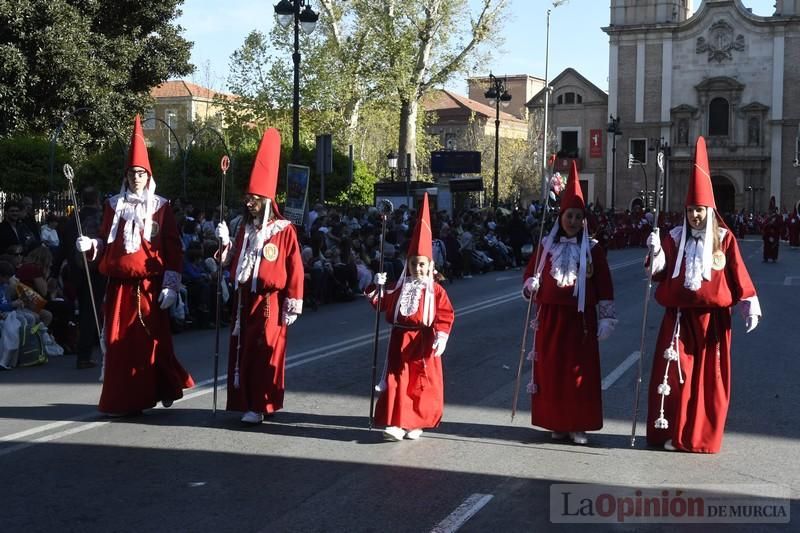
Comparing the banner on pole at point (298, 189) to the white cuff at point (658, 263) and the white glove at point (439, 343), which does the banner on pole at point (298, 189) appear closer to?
the white glove at point (439, 343)

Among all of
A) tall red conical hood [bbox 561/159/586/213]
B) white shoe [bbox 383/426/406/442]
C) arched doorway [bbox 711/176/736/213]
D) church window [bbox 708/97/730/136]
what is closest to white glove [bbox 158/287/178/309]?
white shoe [bbox 383/426/406/442]

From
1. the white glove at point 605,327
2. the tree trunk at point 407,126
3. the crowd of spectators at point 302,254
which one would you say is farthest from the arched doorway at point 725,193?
the white glove at point 605,327

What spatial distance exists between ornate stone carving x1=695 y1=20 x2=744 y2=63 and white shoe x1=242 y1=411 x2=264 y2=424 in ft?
241

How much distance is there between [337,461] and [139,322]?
7.76ft

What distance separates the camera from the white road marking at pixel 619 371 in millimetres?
11164

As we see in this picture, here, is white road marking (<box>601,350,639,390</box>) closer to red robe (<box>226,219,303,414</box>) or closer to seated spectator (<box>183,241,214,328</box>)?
red robe (<box>226,219,303,414</box>)

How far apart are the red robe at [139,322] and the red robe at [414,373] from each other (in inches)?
76.5

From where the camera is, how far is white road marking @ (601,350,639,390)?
36.6 ft

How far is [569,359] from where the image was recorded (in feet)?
26.9

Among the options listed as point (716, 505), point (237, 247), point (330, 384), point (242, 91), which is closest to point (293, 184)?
point (330, 384)

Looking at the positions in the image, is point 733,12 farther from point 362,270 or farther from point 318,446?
point 318,446

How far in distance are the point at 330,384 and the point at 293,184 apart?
10121 millimetres

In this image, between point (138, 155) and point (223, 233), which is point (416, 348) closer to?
point (223, 233)

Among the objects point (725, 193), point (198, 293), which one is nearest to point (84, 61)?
point (198, 293)
